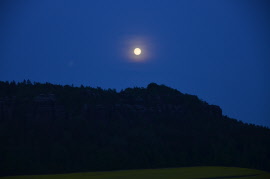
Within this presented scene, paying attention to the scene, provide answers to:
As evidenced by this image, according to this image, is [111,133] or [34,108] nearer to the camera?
[34,108]

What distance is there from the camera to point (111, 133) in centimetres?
4125

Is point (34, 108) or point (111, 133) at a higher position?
point (34, 108)

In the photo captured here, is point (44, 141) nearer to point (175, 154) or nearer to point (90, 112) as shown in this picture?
point (90, 112)

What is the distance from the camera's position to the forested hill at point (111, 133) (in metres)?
35.0

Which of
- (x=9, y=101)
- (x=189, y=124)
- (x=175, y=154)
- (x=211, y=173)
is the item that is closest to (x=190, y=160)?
(x=175, y=154)

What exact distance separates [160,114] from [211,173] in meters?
19.0

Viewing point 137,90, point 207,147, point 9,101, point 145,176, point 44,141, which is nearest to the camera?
point 145,176

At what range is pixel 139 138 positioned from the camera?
41.1 m

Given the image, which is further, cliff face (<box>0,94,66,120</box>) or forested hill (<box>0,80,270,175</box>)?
cliff face (<box>0,94,66,120</box>)

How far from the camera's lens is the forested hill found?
3503 centimetres

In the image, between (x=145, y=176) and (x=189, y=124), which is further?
(x=189, y=124)

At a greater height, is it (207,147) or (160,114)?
(160,114)

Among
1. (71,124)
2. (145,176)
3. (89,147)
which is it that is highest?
(71,124)

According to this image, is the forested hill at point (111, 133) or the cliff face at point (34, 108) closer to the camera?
the forested hill at point (111, 133)
